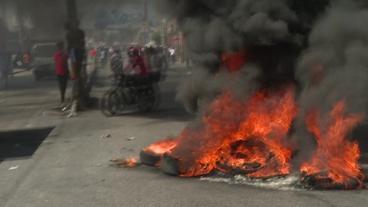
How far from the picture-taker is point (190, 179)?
7.33 metres

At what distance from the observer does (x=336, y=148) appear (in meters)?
7.12

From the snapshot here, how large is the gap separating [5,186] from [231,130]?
2874mm

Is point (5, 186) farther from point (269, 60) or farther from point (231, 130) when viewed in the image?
point (269, 60)

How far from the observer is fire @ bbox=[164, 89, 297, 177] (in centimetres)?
740

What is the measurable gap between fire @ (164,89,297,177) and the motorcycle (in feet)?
23.0

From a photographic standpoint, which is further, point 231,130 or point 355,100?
point 231,130

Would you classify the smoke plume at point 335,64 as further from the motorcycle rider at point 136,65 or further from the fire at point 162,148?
the motorcycle rider at point 136,65

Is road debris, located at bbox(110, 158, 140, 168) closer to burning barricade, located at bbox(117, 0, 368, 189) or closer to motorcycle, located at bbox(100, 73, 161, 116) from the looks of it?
burning barricade, located at bbox(117, 0, 368, 189)

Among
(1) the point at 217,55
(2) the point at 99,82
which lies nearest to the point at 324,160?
(1) the point at 217,55

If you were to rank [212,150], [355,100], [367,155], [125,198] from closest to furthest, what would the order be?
[125,198] → [355,100] → [212,150] → [367,155]

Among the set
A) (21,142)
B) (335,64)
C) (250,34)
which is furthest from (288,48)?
(21,142)

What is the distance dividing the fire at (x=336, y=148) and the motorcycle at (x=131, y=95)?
8002mm

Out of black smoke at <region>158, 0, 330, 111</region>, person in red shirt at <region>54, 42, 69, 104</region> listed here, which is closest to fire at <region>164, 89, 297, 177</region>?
black smoke at <region>158, 0, 330, 111</region>

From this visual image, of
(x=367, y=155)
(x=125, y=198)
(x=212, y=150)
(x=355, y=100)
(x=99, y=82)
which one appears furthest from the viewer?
(x=99, y=82)
